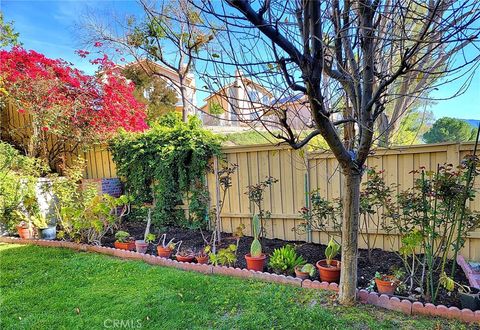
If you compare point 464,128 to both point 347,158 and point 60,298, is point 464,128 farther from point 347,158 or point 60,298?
point 60,298

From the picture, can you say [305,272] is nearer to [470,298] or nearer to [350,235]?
[350,235]

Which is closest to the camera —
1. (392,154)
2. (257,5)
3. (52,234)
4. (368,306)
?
(257,5)

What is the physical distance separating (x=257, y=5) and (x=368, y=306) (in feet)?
7.79

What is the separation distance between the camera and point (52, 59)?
6102 millimetres

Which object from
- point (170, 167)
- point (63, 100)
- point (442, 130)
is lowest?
point (170, 167)

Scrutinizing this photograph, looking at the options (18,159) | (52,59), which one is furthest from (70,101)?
(18,159)

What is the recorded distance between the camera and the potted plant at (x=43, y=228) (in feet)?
16.2

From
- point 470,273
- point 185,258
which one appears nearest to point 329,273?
point 470,273

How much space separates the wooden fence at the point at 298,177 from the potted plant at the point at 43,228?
2702 millimetres

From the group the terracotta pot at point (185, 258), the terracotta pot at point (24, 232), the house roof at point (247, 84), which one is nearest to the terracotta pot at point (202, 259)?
the terracotta pot at point (185, 258)

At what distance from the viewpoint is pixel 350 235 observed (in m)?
2.39

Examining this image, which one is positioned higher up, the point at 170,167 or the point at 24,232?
the point at 170,167

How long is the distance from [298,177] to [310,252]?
1011mm

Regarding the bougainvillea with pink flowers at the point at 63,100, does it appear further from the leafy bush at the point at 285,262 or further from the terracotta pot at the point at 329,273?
the terracotta pot at the point at 329,273
